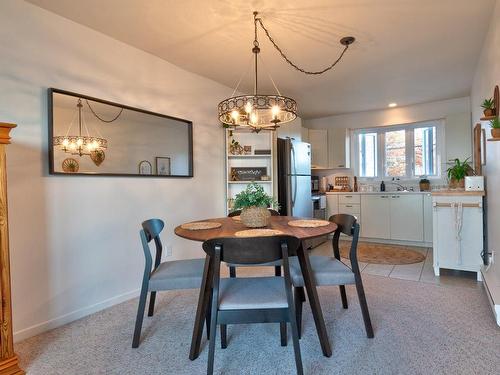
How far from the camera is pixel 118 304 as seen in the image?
261 centimetres

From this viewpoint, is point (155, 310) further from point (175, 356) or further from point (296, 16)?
point (296, 16)

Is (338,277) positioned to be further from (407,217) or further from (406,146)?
(406,146)

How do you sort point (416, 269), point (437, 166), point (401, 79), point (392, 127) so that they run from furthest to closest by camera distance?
1. point (392, 127)
2. point (437, 166)
3. point (401, 79)
4. point (416, 269)

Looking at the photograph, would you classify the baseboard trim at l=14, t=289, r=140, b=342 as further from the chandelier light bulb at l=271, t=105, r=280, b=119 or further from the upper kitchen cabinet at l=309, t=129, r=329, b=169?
the upper kitchen cabinet at l=309, t=129, r=329, b=169

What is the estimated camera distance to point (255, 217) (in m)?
2.08

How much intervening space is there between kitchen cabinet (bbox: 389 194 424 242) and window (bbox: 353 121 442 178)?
670mm

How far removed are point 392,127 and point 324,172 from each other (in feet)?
4.86

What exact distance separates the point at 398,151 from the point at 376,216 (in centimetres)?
131

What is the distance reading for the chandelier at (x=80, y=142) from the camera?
2.26 meters

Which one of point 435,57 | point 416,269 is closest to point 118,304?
point 416,269

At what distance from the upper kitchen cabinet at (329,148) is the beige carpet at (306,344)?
3.29m

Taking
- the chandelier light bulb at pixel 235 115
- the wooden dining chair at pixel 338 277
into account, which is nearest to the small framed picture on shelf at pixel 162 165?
the chandelier light bulb at pixel 235 115

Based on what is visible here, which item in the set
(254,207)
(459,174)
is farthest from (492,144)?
(254,207)

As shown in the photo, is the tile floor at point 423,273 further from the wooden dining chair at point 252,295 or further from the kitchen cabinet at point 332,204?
the wooden dining chair at point 252,295
